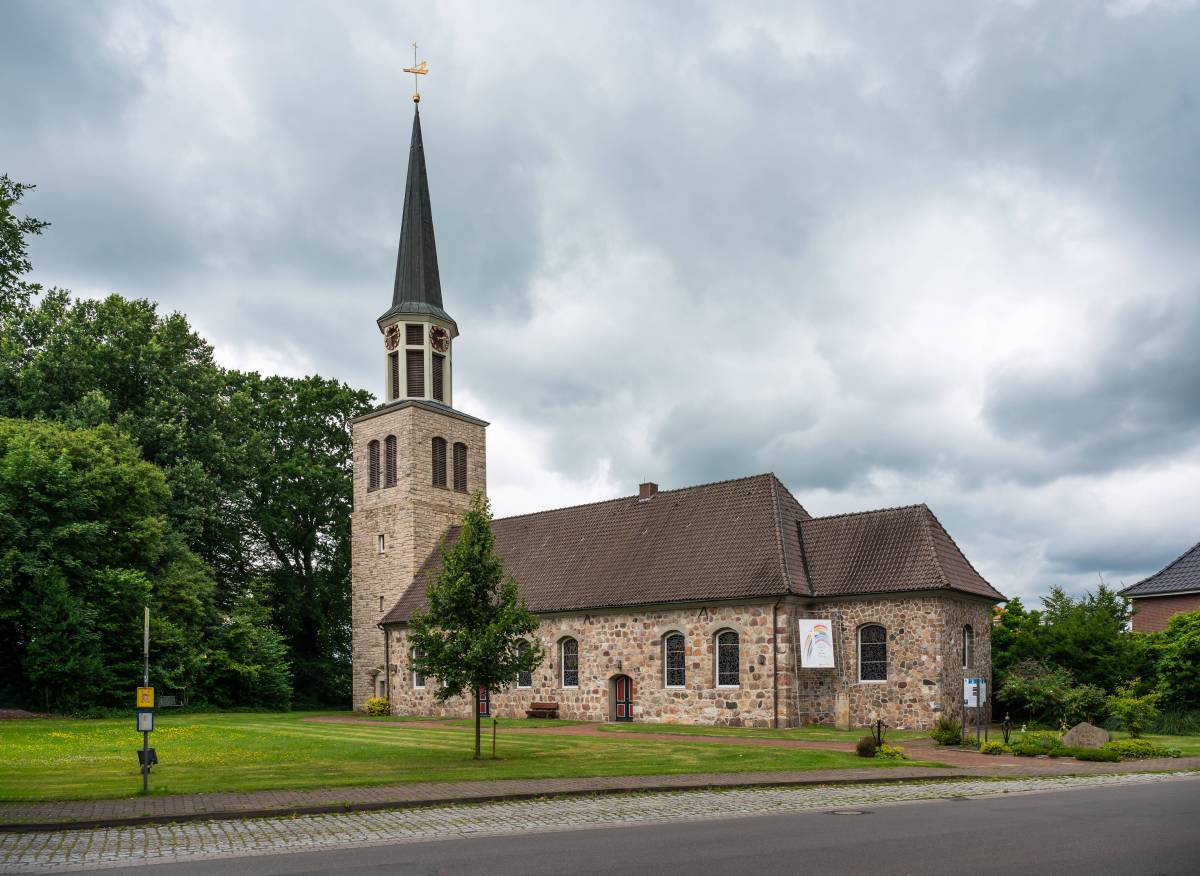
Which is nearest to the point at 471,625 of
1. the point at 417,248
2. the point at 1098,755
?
the point at 1098,755

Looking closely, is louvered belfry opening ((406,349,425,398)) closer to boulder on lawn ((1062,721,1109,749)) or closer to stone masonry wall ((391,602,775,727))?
stone masonry wall ((391,602,775,727))

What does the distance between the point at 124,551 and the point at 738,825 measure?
31.5 metres

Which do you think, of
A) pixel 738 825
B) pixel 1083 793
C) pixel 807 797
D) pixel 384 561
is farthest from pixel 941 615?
pixel 384 561

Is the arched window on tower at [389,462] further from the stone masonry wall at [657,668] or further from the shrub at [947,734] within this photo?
the shrub at [947,734]

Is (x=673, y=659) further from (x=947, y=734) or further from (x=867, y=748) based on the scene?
(x=867, y=748)

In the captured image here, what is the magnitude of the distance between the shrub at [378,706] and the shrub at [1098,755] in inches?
1104

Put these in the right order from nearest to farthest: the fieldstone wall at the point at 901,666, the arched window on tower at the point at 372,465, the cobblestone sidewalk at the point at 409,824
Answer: the cobblestone sidewalk at the point at 409,824 → the fieldstone wall at the point at 901,666 → the arched window on tower at the point at 372,465

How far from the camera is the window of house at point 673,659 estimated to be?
3222cm

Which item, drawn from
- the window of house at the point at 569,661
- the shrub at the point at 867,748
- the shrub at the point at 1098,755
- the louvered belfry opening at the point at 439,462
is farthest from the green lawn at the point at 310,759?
the louvered belfry opening at the point at 439,462

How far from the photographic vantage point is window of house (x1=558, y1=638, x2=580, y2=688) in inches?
1388

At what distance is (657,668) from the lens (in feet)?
107

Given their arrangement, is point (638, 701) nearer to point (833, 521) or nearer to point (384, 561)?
point (833, 521)

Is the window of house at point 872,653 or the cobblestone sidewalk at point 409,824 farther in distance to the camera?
the window of house at point 872,653

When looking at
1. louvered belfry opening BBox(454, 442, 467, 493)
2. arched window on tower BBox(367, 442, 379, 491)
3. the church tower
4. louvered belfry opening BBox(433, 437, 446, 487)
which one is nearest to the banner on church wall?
the church tower
